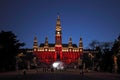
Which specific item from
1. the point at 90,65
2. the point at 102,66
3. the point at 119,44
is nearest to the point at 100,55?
the point at 102,66

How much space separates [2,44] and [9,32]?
1211 centimetres

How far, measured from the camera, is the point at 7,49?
291 feet

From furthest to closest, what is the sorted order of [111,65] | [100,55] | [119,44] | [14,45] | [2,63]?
[100,55] → [14,45] → [111,65] → [2,63] → [119,44]

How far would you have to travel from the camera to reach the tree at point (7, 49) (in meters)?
85.4

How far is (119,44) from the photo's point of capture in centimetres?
7381

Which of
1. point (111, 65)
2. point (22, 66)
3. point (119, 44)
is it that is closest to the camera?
point (119, 44)

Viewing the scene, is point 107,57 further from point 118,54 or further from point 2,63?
point 2,63

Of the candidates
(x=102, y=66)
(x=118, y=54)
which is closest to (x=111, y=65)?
(x=102, y=66)

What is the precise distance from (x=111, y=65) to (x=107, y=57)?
362 cm

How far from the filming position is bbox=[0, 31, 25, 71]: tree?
280 feet

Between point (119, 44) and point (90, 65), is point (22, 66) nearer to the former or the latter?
point (90, 65)

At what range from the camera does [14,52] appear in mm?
95438

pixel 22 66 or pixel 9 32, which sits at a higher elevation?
pixel 9 32

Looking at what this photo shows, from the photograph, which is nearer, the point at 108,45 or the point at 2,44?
the point at 2,44
